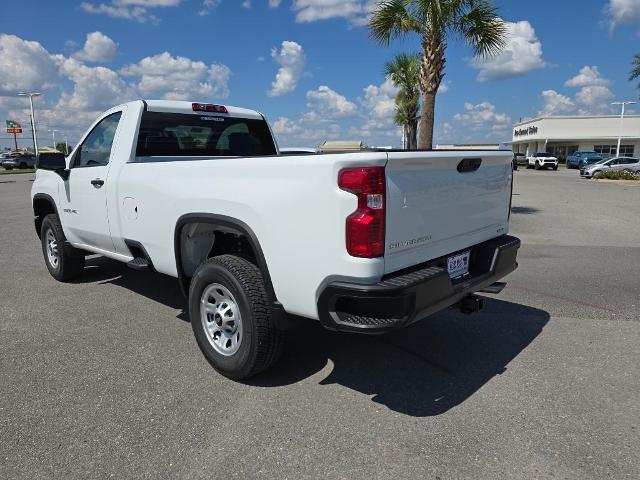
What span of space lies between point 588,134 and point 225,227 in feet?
243

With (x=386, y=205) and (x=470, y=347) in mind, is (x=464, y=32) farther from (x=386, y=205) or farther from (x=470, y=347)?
(x=386, y=205)

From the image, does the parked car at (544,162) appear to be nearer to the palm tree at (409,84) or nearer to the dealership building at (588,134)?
the dealership building at (588,134)

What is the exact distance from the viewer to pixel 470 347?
4.05 metres

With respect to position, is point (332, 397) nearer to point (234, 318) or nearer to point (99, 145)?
point (234, 318)

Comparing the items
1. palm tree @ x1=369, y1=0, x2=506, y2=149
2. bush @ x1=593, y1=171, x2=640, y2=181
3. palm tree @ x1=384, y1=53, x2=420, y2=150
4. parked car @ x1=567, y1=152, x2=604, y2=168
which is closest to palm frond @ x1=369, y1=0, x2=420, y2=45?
palm tree @ x1=369, y1=0, x2=506, y2=149

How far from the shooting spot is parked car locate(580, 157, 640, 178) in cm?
3103

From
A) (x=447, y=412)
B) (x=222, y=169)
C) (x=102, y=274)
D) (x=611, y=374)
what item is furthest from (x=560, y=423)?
(x=102, y=274)

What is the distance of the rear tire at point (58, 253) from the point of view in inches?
222

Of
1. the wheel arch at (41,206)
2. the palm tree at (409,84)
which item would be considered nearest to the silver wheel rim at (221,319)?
the wheel arch at (41,206)

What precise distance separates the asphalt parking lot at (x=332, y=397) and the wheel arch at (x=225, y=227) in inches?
14.3

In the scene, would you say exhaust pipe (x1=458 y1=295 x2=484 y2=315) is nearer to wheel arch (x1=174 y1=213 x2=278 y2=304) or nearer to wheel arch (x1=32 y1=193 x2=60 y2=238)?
wheel arch (x1=174 y1=213 x2=278 y2=304)

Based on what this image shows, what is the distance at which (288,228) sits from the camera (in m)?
2.85

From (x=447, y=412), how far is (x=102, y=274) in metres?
5.00

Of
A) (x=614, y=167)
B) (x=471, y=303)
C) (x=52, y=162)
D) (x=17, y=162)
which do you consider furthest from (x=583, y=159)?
(x=17, y=162)
